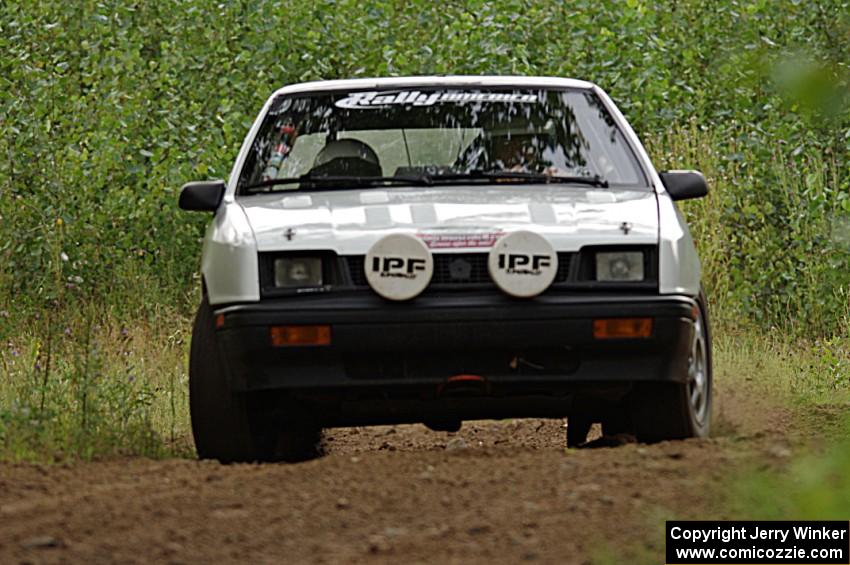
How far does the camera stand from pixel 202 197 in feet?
23.1

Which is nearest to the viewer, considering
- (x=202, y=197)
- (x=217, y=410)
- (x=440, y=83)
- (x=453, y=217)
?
(x=453, y=217)

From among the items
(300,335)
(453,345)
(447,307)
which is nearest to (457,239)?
(447,307)

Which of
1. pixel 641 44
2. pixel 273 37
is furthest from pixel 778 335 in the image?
pixel 273 37

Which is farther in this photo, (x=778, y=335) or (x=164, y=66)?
(x=164, y=66)

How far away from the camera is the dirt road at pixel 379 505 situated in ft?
14.7

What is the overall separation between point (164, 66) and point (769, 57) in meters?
12.0

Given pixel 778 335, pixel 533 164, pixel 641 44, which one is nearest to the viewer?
pixel 533 164

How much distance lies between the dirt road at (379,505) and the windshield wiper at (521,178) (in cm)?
120

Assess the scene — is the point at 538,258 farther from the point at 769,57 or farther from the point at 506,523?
the point at 769,57

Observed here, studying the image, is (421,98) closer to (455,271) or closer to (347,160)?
(347,160)

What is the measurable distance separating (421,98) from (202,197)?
1.14 m

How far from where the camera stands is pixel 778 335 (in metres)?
12.7

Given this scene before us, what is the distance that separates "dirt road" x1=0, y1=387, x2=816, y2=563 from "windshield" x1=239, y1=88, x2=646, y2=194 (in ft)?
4.40

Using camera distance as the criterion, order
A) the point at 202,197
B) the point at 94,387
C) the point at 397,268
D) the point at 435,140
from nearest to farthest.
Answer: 1. the point at 397,268
2. the point at 202,197
3. the point at 94,387
4. the point at 435,140
